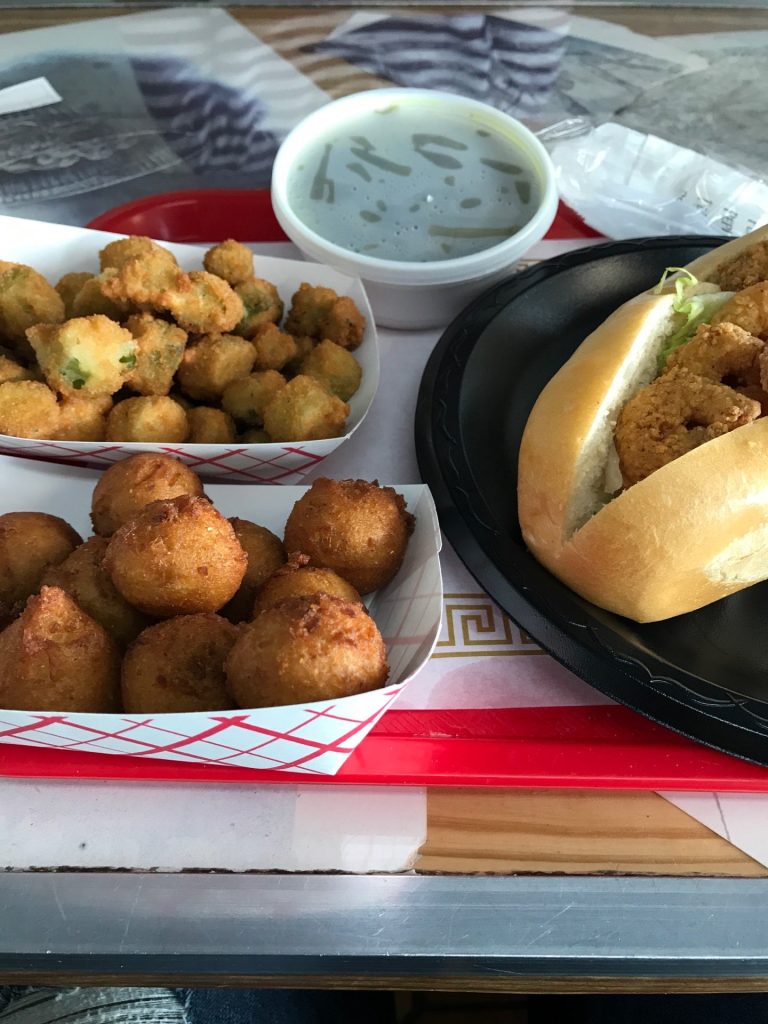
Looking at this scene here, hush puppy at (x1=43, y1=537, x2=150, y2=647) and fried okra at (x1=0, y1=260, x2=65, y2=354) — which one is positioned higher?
fried okra at (x1=0, y1=260, x2=65, y2=354)

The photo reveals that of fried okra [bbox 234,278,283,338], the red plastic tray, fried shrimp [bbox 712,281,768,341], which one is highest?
fried shrimp [bbox 712,281,768,341]

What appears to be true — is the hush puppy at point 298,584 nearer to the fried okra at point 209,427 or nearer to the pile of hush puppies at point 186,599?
the pile of hush puppies at point 186,599

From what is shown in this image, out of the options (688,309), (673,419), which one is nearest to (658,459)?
(673,419)

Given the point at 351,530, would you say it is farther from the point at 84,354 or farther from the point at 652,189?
the point at 652,189

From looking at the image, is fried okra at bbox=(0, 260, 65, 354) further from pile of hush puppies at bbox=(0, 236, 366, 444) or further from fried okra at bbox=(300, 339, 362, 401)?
fried okra at bbox=(300, 339, 362, 401)

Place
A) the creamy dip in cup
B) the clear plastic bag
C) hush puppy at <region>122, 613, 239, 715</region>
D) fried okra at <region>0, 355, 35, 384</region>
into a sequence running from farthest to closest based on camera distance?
the clear plastic bag, the creamy dip in cup, fried okra at <region>0, 355, 35, 384</region>, hush puppy at <region>122, 613, 239, 715</region>

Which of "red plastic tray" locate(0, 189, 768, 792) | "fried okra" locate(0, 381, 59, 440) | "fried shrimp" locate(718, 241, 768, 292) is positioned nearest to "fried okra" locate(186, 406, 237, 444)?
"fried okra" locate(0, 381, 59, 440)

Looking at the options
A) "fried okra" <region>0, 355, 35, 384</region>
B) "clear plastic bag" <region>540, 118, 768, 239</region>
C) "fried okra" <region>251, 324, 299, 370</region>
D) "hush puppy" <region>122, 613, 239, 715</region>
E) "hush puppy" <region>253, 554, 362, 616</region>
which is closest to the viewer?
"hush puppy" <region>122, 613, 239, 715</region>
